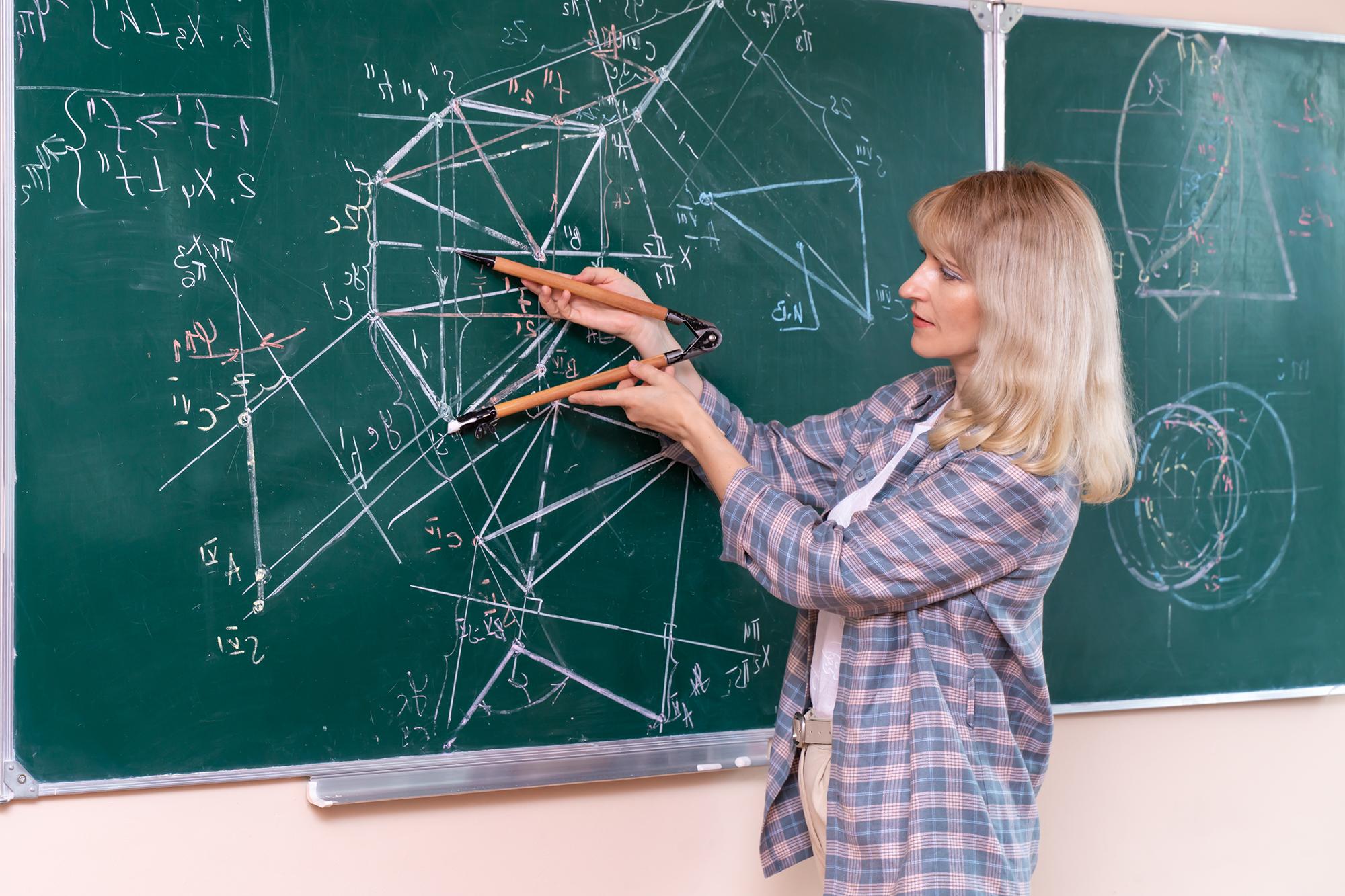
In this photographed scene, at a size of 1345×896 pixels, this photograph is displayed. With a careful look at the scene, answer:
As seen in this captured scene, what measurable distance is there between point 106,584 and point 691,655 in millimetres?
1032

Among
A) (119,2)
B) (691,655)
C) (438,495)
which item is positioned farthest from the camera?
(691,655)

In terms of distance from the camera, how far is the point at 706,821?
2.11 m

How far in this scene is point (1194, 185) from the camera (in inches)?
91.9

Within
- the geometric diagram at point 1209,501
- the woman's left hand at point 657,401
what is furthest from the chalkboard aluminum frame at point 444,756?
the woman's left hand at point 657,401

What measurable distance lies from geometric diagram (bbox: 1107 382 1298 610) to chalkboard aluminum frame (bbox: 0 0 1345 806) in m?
0.28

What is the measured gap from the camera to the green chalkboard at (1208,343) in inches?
89.8

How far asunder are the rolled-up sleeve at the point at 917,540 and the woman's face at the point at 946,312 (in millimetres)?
215

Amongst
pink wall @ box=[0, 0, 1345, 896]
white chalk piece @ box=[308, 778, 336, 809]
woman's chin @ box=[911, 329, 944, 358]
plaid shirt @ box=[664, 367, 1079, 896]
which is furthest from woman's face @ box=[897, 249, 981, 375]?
white chalk piece @ box=[308, 778, 336, 809]

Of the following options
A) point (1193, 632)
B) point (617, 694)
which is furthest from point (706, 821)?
point (1193, 632)

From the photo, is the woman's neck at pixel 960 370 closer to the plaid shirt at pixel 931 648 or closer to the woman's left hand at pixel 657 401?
the plaid shirt at pixel 931 648

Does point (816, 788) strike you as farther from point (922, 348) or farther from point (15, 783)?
point (15, 783)

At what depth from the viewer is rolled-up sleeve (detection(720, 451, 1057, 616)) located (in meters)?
1.54

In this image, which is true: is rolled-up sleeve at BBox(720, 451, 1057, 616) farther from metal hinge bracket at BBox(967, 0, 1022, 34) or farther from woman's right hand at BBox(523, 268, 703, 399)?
metal hinge bracket at BBox(967, 0, 1022, 34)

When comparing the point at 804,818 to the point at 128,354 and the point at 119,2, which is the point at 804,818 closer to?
the point at 128,354
